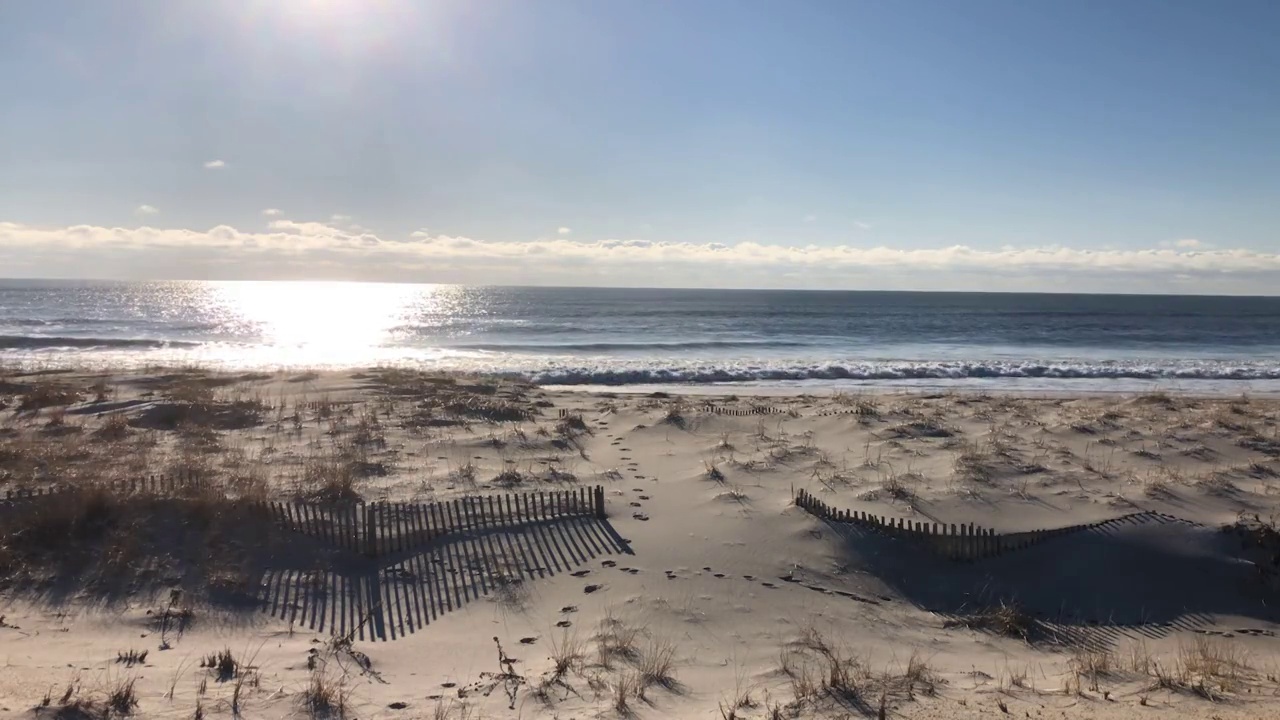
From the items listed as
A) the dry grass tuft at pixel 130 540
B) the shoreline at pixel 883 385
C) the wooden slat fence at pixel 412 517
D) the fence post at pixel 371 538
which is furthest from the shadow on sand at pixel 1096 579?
the shoreline at pixel 883 385

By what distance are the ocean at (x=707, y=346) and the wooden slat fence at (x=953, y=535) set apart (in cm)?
2158

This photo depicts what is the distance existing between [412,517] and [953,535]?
25.7 feet

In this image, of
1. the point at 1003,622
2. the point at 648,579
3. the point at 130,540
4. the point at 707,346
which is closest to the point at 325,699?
the point at 648,579

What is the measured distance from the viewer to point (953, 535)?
1075 cm

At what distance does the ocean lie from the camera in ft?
116

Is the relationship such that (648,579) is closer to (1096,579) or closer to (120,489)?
(1096,579)

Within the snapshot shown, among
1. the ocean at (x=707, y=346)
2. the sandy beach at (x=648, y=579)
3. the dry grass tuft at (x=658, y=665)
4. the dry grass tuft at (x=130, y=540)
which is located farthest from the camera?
the ocean at (x=707, y=346)

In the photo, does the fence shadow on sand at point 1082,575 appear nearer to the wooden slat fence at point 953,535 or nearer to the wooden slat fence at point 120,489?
the wooden slat fence at point 953,535

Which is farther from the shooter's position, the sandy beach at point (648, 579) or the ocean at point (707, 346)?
the ocean at point (707, 346)

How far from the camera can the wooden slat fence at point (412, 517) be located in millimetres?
10641

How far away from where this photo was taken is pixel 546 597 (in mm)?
9617

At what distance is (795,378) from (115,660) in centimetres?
3072

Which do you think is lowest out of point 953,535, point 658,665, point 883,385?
point 883,385

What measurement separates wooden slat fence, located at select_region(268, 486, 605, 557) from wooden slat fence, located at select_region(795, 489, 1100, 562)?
4.03 m
